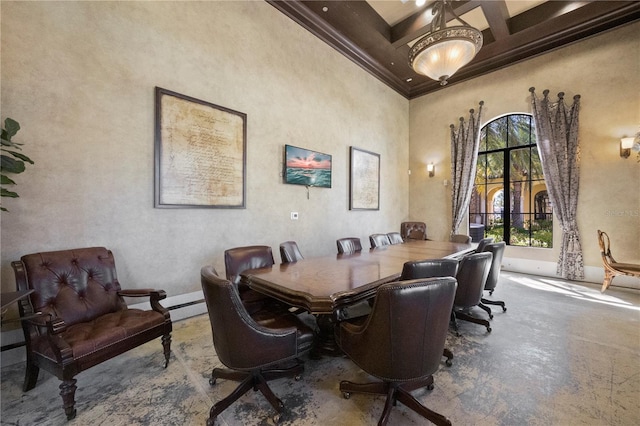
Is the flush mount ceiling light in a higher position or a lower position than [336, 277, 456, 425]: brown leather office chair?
higher

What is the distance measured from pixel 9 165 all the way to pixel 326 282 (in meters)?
2.23

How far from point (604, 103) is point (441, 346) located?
5560mm

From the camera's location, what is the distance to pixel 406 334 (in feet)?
4.27

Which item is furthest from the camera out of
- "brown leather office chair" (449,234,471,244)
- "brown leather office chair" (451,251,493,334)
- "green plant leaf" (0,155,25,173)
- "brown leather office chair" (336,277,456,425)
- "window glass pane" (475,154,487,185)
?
"window glass pane" (475,154,487,185)

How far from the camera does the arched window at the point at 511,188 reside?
5059 millimetres

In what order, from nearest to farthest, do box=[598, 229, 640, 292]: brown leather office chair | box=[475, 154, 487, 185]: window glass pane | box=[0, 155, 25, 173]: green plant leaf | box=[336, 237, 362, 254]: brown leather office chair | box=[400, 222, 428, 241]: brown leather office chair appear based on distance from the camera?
box=[0, 155, 25, 173]: green plant leaf → box=[336, 237, 362, 254]: brown leather office chair → box=[598, 229, 640, 292]: brown leather office chair → box=[475, 154, 487, 185]: window glass pane → box=[400, 222, 428, 241]: brown leather office chair

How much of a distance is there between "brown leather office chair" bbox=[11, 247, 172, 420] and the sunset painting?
8.06 feet

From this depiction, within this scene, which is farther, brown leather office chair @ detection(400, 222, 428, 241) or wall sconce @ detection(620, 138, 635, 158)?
brown leather office chair @ detection(400, 222, 428, 241)

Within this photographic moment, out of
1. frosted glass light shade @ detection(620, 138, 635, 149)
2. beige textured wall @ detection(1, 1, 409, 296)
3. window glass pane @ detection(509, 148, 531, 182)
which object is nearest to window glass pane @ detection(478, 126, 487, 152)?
window glass pane @ detection(509, 148, 531, 182)

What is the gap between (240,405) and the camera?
5.35 ft

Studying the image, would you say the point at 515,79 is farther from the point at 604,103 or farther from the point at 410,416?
the point at 410,416

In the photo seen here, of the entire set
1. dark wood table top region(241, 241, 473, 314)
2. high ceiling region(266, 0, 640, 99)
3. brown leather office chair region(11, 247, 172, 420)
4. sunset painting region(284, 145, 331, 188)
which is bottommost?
brown leather office chair region(11, 247, 172, 420)

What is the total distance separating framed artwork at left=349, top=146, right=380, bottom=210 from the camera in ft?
16.8

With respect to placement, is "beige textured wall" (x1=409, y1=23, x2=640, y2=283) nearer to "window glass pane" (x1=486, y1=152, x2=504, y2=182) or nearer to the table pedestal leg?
"window glass pane" (x1=486, y1=152, x2=504, y2=182)
